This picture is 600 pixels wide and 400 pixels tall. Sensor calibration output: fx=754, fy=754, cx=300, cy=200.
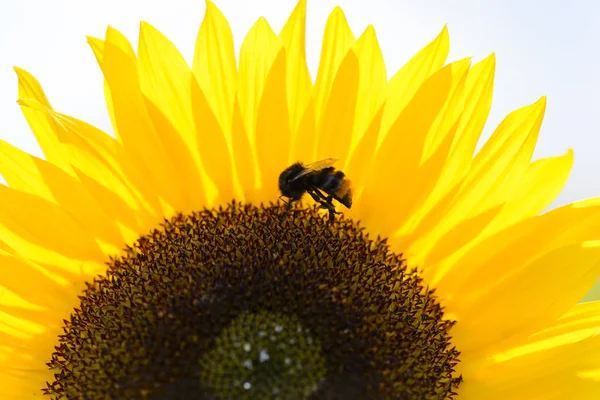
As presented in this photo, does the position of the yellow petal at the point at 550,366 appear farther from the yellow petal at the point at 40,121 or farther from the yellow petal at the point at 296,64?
the yellow petal at the point at 40,121

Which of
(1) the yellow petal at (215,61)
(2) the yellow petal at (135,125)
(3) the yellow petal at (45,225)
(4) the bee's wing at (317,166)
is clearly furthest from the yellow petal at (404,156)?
(3) the yellow petal at (45,225)

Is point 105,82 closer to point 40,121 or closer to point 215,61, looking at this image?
point 40,121

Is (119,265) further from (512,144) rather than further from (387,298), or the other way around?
(512,144)

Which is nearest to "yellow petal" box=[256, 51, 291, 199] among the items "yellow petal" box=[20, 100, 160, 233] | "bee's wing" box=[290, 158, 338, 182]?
"bee's wing" box=[290, 158, 338, 182]

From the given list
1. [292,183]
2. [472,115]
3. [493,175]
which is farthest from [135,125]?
[493,175]

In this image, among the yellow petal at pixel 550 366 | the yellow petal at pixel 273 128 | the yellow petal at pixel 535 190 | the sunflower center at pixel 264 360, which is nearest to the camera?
the sunflower center at pixel 264 360

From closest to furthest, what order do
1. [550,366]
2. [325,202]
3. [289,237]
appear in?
[550,366], [289,237], [325,202]
